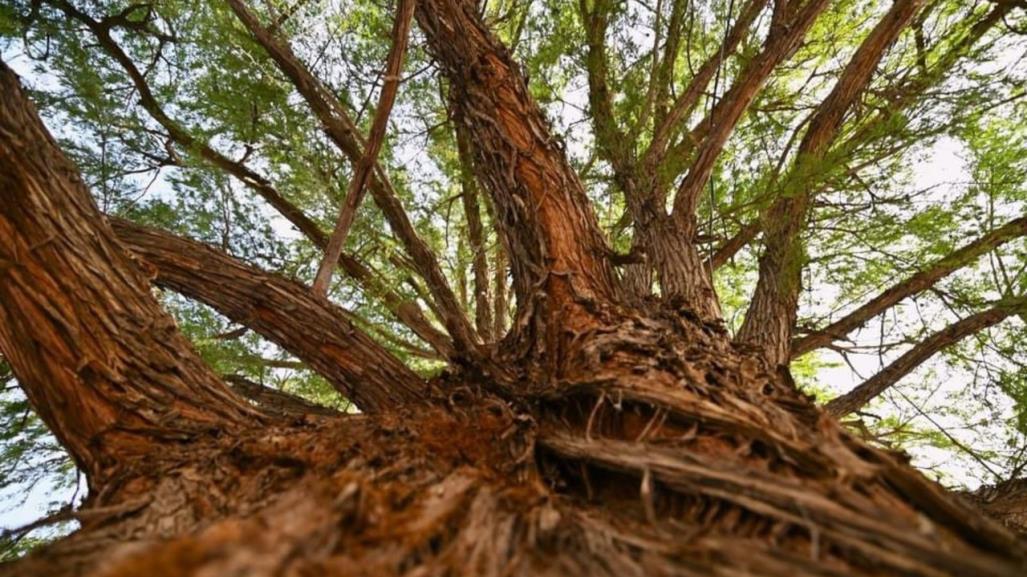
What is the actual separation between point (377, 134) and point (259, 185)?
1.13 metres

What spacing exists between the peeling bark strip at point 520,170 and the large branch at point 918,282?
4.37 ft

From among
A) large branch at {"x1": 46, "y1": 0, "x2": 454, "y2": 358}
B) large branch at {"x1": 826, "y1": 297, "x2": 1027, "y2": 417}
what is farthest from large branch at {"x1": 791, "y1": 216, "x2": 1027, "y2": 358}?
large branch at {"x1": 46, "y1": 0, "x2": 454, "y2": 358}

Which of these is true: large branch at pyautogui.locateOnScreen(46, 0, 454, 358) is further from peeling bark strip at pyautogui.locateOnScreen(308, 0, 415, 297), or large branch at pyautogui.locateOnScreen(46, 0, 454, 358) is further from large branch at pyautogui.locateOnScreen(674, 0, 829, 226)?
large branch at pyautogui.locateOnScreen(674, 0, 829, 226)

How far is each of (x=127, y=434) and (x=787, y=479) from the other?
3.40 feet

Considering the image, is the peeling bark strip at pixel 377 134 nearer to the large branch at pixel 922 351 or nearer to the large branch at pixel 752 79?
the large branch at pixel 752 79

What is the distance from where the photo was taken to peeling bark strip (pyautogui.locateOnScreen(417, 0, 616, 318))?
57.1 inches

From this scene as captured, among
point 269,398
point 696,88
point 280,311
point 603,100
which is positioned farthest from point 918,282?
point 269,398

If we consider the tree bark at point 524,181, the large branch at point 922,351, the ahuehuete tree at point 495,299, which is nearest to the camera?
the ahuehuete tree at point 495,299

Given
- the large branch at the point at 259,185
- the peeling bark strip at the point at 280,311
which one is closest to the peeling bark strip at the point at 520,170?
the peeling bark strip at the point at 280,311

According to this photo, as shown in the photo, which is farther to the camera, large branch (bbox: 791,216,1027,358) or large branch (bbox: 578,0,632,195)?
large branch (bbox: 578,0,632,195)

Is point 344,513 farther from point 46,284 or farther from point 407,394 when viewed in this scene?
point 407,394

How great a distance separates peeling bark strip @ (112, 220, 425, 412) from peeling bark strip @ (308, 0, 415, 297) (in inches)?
4.5

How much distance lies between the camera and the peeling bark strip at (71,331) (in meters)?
0.94

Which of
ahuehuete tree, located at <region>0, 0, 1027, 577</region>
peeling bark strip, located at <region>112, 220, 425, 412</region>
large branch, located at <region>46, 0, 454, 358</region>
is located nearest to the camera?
ahuehuete tree, located at <region>0, 0, 1027, 577</region>
